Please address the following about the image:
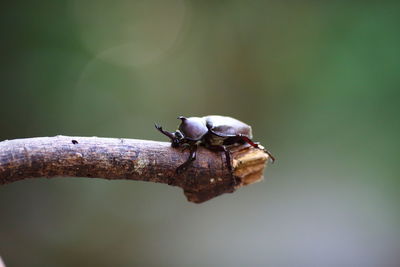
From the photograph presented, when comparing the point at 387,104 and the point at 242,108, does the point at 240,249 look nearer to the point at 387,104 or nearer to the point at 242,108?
the point at 242,108

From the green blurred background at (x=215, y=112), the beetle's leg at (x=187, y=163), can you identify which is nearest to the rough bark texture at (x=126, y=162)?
the beetle's leg at (x=187, y=163)

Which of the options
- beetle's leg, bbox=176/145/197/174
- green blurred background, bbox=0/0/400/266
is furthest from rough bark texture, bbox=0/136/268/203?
green blurred background, bbox=0/0/400/266

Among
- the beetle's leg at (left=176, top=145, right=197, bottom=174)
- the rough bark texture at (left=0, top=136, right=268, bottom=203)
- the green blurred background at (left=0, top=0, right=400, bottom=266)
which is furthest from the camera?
the green blurred background at (left=0, top=0, right=400, bottom=266)

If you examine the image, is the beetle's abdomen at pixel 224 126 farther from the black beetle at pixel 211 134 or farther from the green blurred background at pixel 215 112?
the green blurred background at pixel 215 112

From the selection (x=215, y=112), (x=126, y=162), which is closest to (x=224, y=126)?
(x=126, y=162)

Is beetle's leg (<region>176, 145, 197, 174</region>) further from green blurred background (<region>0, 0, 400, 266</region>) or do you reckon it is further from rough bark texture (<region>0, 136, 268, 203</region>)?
green blurred background (<region>0, 0, 400, 266</region>)

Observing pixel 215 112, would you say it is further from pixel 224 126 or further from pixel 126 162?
pixel 126 162

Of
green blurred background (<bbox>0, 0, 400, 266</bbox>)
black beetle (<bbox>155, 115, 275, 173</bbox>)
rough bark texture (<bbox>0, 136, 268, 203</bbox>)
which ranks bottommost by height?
rough bark texture (<bbox>0, 136, 268, 203</bbox>)
